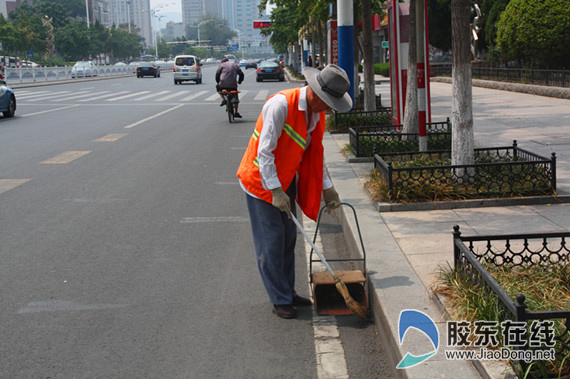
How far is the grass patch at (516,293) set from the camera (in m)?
3.19

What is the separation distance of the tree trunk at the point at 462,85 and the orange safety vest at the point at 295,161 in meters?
3.34

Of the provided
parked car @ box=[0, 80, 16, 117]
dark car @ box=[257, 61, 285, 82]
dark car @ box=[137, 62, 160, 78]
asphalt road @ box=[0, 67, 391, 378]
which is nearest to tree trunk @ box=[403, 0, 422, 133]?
asphalt road @ box=[0, 67, 391, 378]

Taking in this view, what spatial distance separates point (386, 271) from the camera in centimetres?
513

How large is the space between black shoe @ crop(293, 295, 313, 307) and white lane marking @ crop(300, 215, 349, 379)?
0.12m

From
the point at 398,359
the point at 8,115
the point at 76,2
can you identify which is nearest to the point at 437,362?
the point at 398,359

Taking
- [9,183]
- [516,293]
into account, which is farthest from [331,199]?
[9,183]

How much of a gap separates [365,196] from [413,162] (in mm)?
1032

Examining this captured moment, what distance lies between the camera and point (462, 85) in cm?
773

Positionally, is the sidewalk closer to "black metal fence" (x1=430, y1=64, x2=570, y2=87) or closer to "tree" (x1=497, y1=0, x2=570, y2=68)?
"black metal fence" (x1=430, y1=64, x2=570, y2=87)

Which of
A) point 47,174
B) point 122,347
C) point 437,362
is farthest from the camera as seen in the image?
point 47,174

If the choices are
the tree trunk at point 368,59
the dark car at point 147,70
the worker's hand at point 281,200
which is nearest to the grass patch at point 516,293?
the worker's hand at point 281,200

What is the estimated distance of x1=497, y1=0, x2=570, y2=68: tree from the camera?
21.7 meters

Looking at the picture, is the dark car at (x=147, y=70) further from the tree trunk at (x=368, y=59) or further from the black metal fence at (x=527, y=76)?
the tree trunk at (x=368, y=59)

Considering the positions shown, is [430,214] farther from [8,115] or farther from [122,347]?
[8,115]
